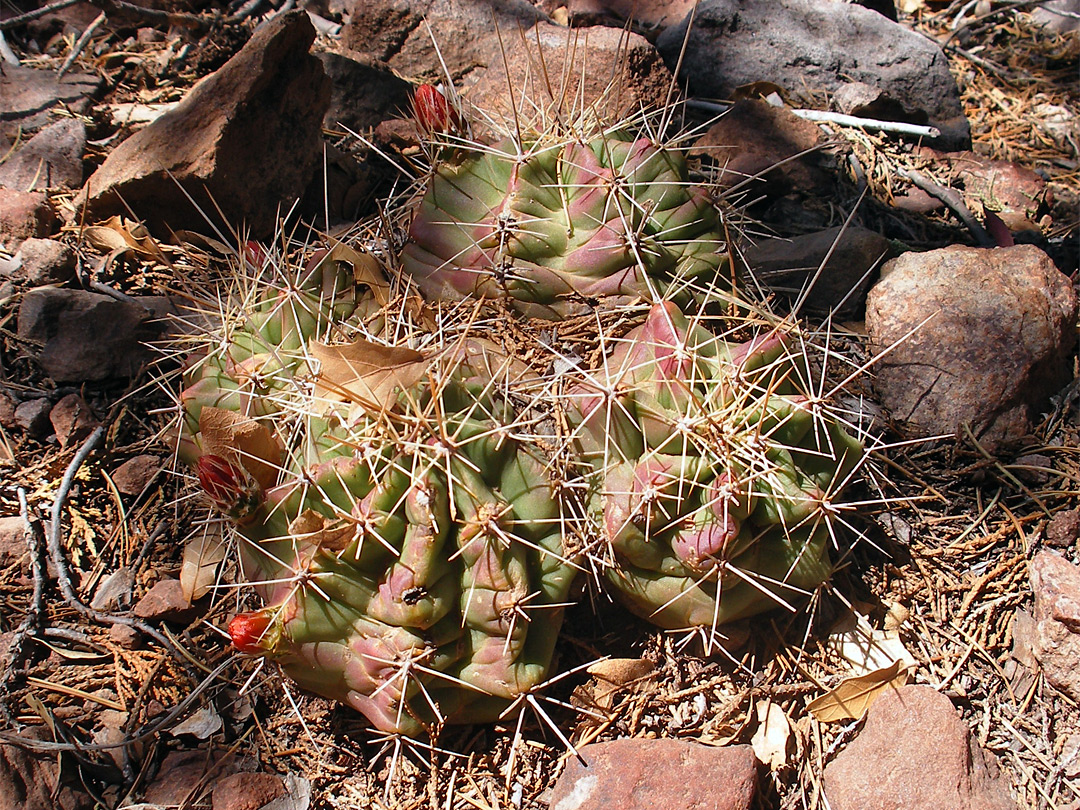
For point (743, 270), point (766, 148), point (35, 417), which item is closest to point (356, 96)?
point (766, 148)

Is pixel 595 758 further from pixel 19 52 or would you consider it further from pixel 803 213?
pixel 19 52

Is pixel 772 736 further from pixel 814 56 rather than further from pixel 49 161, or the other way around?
pixel 49 161


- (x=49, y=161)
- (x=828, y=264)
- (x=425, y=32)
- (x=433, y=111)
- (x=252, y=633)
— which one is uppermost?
(x=433, y=111)

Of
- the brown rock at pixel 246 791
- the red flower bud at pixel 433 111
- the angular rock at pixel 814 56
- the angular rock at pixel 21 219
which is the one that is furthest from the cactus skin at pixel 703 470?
the angular rock at pixel 814 56

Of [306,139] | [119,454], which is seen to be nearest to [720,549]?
[119,454]

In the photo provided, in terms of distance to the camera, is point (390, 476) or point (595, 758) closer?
point (390, 476)

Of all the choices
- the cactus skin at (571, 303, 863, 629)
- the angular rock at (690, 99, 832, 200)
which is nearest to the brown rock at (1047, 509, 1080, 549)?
the cactus skin at (571, 303, 863, 629)

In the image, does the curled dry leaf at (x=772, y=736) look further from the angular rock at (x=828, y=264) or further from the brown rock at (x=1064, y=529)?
the angular rock at (x=828, y=264)
